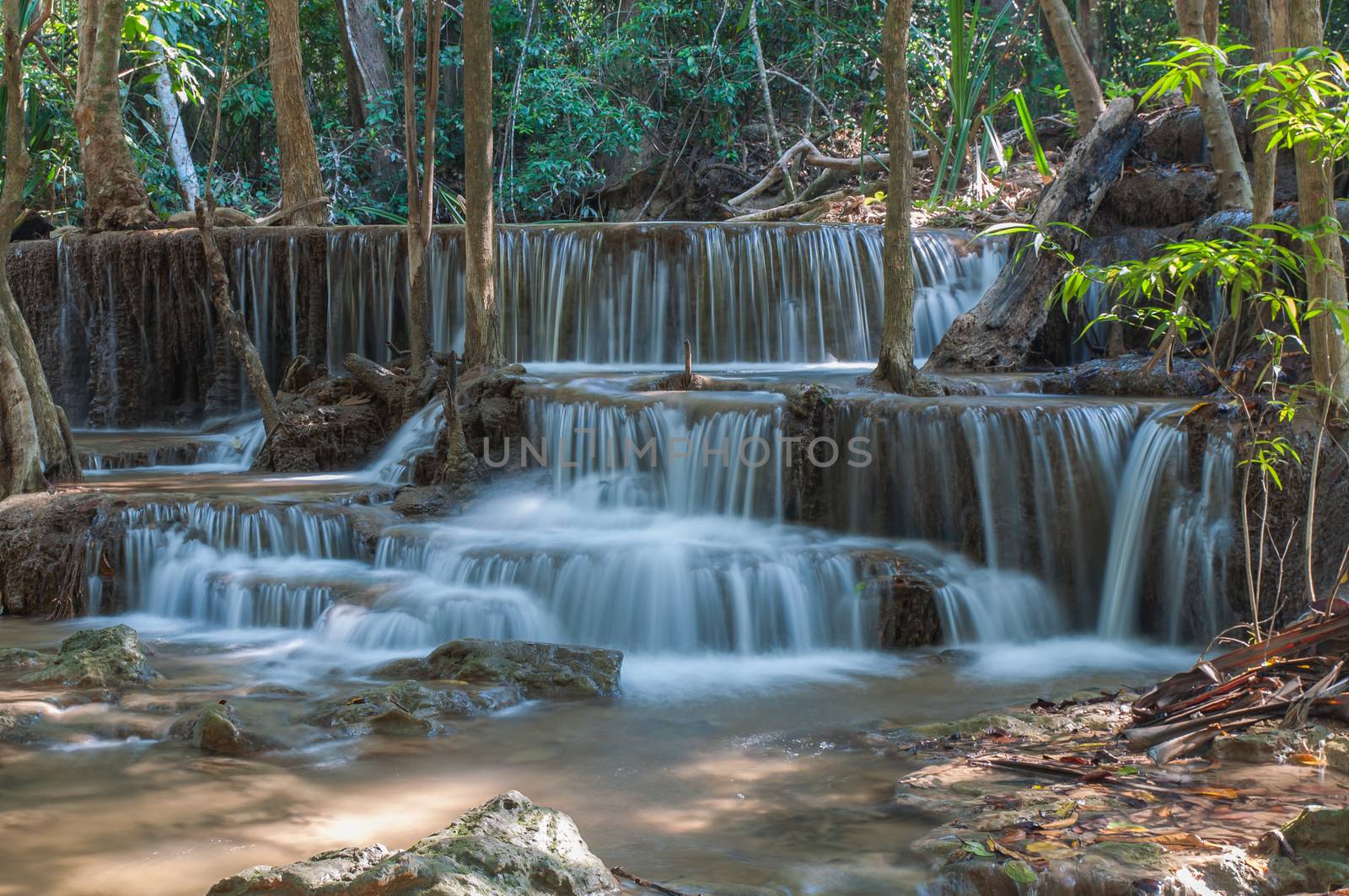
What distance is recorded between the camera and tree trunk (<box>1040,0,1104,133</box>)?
11766 mm

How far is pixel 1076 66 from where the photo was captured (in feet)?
39.0

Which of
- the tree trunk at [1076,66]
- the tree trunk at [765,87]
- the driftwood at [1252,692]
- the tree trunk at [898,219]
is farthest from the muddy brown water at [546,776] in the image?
the tree trunk at [765,87]

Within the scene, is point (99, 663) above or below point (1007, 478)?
below

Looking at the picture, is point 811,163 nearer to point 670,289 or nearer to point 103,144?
point 670,289

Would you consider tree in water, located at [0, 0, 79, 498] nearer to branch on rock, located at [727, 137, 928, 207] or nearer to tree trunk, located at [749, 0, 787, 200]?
branch on rock, located at [727, 137, 928, 207]

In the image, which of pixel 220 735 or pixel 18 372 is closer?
pixel 220 735

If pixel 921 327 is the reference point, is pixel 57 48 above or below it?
above

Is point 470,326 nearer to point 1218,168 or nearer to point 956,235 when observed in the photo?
point 956,235

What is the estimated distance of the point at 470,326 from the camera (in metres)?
10.3

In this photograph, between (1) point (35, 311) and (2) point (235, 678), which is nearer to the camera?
(2) point (235, 678)

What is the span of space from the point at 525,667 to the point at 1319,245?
13.9ft

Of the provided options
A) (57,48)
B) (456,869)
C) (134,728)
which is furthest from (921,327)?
(57,48)

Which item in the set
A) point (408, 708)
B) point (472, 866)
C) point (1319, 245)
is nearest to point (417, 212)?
point (408, 708)

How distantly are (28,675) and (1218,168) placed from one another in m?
9.51
